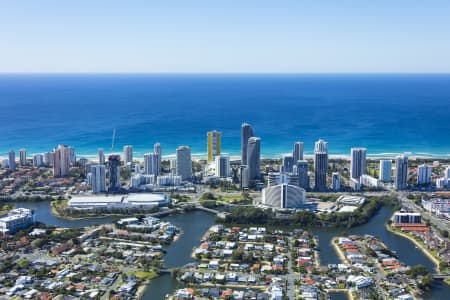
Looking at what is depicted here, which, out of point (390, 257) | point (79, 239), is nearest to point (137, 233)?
point (79, 239)

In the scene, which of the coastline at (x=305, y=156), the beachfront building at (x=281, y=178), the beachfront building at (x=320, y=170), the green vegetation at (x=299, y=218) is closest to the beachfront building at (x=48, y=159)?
the coastline at (x=305, y=156)

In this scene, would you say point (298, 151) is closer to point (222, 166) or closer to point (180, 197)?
point (222, 166)

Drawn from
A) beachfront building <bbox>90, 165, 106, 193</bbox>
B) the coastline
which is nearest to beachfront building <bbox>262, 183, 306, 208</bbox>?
beachfront building <bbox>90, 165, 106, 193</bbox>

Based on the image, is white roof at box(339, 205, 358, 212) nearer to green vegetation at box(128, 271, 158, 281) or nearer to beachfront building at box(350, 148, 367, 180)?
beachfront building at box(350, 148, 367, 180)

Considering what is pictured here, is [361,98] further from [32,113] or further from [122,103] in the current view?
[32,113]

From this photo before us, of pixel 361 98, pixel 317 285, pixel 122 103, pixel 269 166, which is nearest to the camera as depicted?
pixel 317 285
